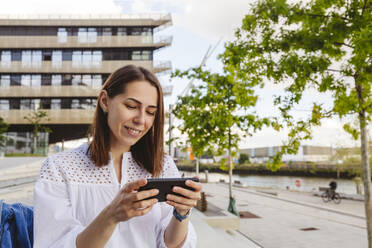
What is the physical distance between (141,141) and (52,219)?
777 millimetres

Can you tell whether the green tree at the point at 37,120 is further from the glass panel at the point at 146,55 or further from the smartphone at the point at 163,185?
the smartphone at the point at 163,185

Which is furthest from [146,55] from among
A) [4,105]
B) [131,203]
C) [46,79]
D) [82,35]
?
[131,203]

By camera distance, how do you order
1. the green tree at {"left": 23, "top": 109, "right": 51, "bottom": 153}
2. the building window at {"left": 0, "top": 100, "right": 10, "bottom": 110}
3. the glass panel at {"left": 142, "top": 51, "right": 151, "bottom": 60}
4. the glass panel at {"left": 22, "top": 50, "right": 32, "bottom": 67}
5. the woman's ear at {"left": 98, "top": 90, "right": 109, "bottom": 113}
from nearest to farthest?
the woman's ear at {"left": 98, "top": 90, "right": 109, "bottom": 113}
the green tree at {"left": 23, "top": 109, "right": 51, "bottom": 153}
the building window at {"left": 0, "top": 100, "right": 10, "bottom": 110}
the glass panel at {"left": 22, "top": 50, "right": 32, "bottom": 67}
the glass panel at {"left": 142, "top": 51, "right": 151, "bottom": 60}

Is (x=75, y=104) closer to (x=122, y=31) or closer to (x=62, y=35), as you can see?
(x=62, y=35)

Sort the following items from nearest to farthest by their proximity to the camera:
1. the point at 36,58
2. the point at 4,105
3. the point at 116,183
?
the point at 116,183 → the point at 4,105 → the point at 36,58

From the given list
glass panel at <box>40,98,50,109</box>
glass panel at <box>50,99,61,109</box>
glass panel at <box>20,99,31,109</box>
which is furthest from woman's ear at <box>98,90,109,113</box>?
glass panel at <box>20,99,31,109</box>

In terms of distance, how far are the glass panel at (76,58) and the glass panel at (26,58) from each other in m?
5.70

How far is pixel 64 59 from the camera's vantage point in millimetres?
37125

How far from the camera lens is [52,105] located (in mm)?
35969

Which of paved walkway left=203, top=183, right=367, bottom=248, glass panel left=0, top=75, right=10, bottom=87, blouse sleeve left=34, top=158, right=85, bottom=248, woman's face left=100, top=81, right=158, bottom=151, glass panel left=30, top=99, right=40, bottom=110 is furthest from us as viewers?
glass panel left=0, top=75, right=10, bottom=87

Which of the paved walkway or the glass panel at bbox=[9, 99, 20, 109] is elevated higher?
the glass panel at bbox=[9, 99, 20, 109]

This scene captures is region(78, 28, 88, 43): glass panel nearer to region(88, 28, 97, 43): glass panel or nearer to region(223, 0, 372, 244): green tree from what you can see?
region(88, 28, 97, 43): glass panel

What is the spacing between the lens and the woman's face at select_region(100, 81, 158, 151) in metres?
1.64

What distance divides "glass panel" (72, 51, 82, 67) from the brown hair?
37.9 metres
